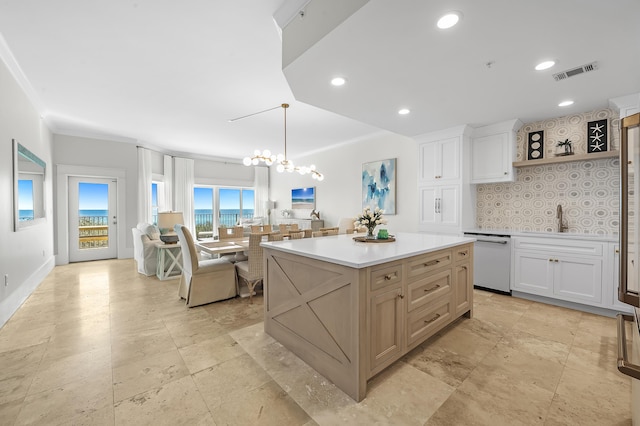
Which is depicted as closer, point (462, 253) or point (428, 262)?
point (428, 262)

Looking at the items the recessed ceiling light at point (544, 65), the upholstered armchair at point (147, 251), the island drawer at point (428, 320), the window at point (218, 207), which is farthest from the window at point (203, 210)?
the recessed ceiling light at point (544, 65)

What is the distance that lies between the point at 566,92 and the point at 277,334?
12.2 ft

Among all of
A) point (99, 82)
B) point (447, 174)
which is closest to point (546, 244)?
point (447, 174)

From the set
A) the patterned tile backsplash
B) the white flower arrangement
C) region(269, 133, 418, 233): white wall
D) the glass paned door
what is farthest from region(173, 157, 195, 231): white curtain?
the patterned tile backsplash

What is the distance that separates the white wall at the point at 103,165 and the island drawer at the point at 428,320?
21.6 ft

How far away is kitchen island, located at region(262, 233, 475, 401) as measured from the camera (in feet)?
5.31

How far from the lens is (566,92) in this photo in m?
2.72

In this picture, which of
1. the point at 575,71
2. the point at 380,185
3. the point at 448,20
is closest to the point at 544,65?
the point at 575,71

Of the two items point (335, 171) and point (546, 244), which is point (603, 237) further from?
point (335, 171)

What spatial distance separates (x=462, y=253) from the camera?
2561mm

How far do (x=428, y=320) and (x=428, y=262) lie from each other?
0.48m

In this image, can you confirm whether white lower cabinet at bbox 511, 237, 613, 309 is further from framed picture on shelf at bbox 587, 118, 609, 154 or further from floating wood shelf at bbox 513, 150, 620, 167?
framed picture on shelf at bbox 587, 118, 609, 154

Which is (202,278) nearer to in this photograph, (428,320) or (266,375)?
(266,375)

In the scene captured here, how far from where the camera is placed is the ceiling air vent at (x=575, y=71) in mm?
2223
